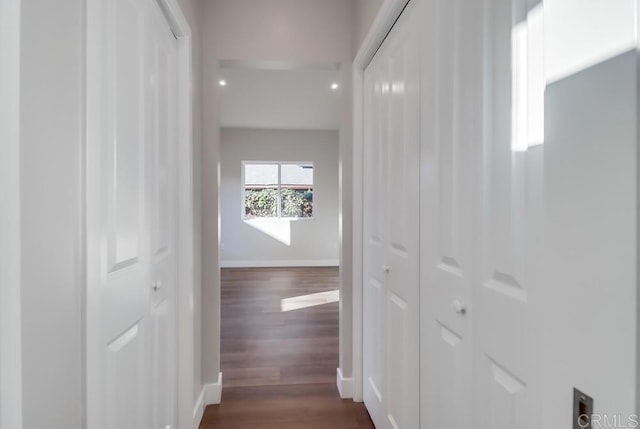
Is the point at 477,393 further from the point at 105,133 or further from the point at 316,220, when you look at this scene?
the point at 316,220

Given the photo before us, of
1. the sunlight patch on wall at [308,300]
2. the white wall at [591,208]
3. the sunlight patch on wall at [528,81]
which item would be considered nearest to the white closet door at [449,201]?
the sunlight patch on wall at [528,81]

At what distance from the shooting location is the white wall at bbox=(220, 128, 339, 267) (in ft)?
21.1

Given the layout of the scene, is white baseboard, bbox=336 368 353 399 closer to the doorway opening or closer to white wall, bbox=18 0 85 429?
the doorway opening

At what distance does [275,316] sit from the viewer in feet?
11.8

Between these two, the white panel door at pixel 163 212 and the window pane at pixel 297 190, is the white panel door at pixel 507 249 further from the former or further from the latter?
the window pane at pixel 297 190

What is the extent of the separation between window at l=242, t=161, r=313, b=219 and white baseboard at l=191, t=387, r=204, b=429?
483cm

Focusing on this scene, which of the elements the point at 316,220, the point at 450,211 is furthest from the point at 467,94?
the point at 316,220

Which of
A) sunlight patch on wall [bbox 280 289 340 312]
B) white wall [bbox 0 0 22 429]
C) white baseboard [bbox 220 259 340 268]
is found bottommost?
sunlight patch on wall [bbox 280 289 340 312]

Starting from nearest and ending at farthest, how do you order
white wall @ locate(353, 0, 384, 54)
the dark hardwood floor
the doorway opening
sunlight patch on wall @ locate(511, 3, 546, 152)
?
sunlight patch on wall @ locate(511, 3, 546, 152) < white wall @ locate(353, 0, 384, 54) < the dark hardwood floor < the doorway opening

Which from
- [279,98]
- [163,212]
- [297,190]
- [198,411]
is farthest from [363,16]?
[297,190]

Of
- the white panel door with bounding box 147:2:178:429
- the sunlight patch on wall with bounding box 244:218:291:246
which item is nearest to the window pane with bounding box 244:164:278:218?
Result: the sunlight patch on wall with bounding box 244:218:291:246

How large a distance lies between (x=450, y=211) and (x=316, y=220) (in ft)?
18.6

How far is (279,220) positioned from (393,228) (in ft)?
17.1

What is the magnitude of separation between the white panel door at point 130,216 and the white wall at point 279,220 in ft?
16.3
